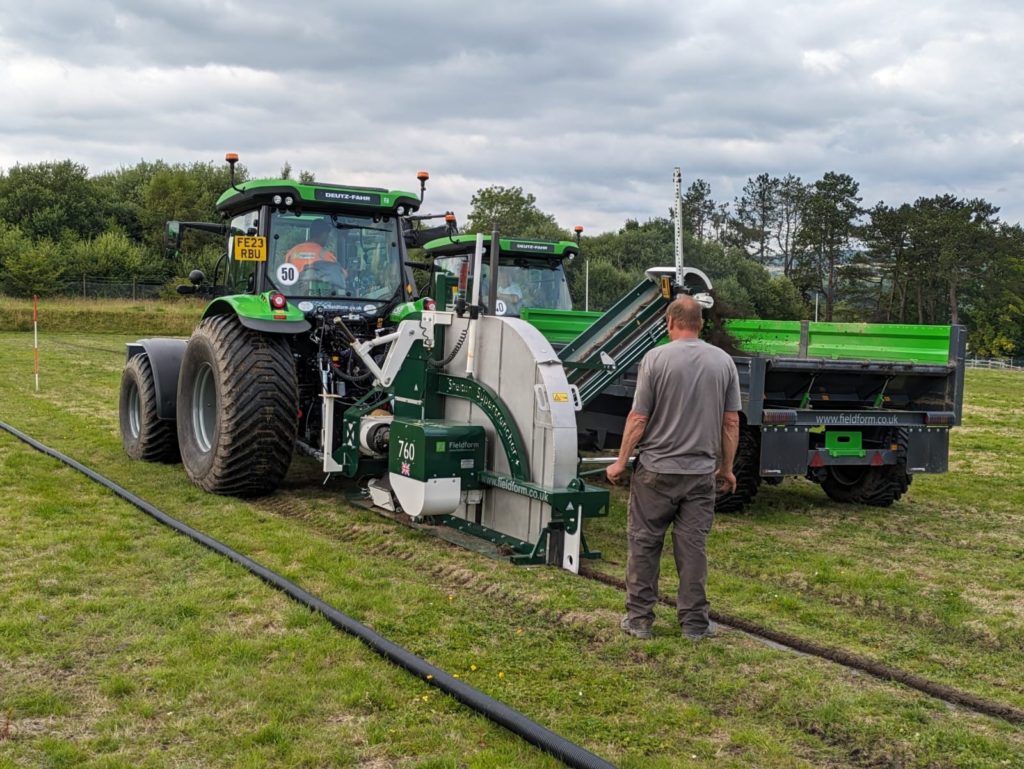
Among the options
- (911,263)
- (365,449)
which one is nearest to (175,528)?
(365,449)

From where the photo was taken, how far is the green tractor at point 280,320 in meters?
7.32

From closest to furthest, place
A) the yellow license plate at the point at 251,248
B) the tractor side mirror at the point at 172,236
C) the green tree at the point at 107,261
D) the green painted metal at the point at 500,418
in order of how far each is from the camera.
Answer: the green painted metal at the point at 500,418 < the yellow license plate at the point at 251,248 < the tractor side mirror at the point at 172,236 < the green tree at the point at 107,261

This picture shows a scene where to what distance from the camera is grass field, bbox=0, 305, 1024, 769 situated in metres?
3.52

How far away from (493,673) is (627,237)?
139ft

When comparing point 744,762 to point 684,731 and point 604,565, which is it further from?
point 604,565

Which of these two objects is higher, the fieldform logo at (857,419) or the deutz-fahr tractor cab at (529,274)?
the deutz-fahr tractor cab at (529,274)

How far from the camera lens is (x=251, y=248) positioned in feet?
26.5

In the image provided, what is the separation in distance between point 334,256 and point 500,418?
2.96 metres

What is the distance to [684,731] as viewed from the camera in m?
3.65

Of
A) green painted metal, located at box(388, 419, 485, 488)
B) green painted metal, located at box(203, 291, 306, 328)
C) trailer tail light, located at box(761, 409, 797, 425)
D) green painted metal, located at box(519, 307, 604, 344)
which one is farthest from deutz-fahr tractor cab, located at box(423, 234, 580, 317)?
green painted metal, located at box(388, 419, 485, 488)

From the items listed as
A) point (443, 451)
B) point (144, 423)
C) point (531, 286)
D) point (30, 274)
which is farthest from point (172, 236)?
point (30, 274)

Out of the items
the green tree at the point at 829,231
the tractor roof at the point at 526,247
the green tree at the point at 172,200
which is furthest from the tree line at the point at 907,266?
the tractor roof at the point at 526,247

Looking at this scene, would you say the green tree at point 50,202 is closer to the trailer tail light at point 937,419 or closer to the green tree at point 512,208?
the green tree at point 512,208

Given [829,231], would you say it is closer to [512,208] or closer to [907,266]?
[907,266]
